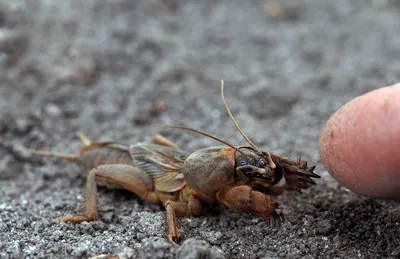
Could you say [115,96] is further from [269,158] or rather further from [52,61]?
[269,158]

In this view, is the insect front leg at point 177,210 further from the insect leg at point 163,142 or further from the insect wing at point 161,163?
the insect leg at point 163,142

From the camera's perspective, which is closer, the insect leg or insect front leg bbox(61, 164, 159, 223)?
insect front leg bbox(61, 164, 159, 223)

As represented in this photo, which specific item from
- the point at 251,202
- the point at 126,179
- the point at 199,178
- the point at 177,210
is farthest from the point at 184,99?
the point at 251,202

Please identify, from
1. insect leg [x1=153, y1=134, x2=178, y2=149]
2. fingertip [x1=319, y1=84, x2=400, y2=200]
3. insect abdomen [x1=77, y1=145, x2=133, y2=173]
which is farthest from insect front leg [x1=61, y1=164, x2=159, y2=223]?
fingertip [x1=319, y1=84, x2=400, y2=200]

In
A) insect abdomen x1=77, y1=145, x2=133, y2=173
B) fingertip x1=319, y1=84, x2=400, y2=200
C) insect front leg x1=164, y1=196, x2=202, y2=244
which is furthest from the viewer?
insect abdomen x1=77, y1=145, x2=133, y2=173

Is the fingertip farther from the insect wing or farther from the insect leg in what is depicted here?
the insect leg

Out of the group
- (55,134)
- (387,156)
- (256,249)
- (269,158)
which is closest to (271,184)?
(269,158)

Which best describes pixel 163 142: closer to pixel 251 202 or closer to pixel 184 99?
pixel 184 99
